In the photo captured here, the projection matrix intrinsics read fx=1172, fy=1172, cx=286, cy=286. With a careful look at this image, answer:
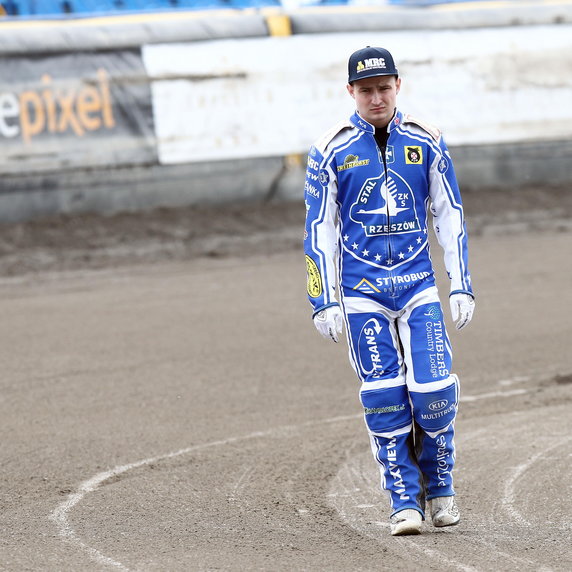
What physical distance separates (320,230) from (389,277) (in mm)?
384

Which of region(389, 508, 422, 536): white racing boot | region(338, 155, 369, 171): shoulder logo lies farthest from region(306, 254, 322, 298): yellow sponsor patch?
region(389, 508, 422, 536): white racing boot

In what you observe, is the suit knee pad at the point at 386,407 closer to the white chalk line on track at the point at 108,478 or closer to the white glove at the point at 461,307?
the white glove at the point at 461,307

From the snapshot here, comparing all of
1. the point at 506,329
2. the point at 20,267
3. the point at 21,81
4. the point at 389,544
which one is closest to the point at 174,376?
the point at 506,329

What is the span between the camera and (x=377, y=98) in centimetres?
532

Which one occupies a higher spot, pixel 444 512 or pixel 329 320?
pixel 329 320

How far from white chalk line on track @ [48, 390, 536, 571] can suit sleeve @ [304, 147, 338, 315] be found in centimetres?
125

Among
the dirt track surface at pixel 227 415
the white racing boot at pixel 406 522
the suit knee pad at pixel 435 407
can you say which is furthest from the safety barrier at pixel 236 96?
the white racing boot at pixel 406 522

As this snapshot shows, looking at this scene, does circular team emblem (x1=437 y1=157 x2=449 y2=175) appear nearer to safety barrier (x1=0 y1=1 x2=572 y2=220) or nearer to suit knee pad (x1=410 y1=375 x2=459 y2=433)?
suit knee pad (x1=410 y1=375 x2=459 y2=433)

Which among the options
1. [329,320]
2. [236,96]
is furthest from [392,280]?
[236,96]

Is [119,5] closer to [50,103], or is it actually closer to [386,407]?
[50,103]

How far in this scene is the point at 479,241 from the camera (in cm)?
1523

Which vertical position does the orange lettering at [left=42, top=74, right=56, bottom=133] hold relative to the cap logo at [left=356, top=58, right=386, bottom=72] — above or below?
below

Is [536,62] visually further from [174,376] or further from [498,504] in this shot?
[498,504]

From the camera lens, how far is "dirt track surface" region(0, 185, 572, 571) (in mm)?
5129
